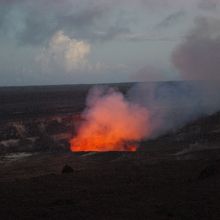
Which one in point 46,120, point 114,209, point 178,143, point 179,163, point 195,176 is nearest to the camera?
point 114,209

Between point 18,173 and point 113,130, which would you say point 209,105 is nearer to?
point 113,130

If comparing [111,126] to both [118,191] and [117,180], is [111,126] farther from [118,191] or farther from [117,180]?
[118,191]

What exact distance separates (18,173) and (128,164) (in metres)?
7.68

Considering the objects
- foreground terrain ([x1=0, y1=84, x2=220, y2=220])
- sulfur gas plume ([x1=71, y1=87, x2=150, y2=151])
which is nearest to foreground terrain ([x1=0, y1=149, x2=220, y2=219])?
foreground terrain ([x1=0, y1=84, x2=220, y2=220])

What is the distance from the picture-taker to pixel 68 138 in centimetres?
5041

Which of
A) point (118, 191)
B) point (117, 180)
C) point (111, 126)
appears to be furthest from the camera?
point (111, 126)

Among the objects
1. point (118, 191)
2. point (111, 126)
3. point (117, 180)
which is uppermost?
point (111, 126)

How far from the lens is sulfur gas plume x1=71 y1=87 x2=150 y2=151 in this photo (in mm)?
44562

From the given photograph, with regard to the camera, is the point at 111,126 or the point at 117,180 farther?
the point at 111,126

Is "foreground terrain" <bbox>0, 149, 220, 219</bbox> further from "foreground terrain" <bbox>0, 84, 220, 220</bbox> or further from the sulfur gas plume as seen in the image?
the sulfur gas plume

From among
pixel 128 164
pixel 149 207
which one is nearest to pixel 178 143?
pixel 128 164

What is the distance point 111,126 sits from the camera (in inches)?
1902

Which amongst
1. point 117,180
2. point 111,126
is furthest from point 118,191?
point 111,126

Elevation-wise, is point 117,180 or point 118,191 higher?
point 117,180
